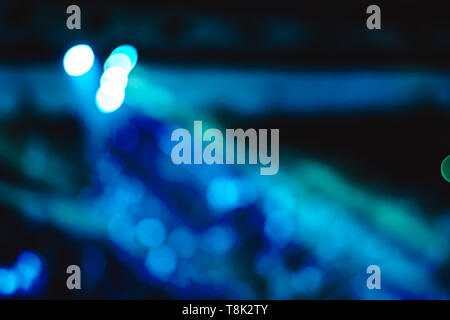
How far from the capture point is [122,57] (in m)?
2.14

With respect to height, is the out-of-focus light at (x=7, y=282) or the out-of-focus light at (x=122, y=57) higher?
the out-of-focus light at (x=122, y=57)

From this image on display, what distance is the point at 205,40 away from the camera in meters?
2.16

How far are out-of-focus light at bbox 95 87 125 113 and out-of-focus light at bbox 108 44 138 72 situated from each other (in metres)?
0.10

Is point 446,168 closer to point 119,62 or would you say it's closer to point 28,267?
point 119,62

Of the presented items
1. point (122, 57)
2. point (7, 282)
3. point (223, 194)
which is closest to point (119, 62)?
point (122, 57)

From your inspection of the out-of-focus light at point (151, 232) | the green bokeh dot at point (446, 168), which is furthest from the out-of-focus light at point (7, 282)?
the green bokeh dot at point (446, 168)

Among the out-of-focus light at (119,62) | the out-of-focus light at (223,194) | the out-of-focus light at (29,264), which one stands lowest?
the out-of-focus light at (29,264)

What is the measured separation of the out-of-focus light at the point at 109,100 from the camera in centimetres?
213

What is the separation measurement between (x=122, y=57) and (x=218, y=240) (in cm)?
76

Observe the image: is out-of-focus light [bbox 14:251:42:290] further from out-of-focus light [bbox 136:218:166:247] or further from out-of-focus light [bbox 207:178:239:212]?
out-of-focus light [bbox 207:178:239:212]

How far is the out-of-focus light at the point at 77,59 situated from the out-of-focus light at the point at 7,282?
77 cm

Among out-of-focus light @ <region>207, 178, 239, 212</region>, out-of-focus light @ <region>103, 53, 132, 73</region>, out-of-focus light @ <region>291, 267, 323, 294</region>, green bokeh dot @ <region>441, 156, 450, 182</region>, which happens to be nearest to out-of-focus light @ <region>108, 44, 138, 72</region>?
out-of-focus light @ <region>103, 53, 132, 73</region>

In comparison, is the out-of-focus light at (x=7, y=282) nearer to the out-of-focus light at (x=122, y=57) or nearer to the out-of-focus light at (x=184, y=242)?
the out-of-focus light at (x=184, y=242)
